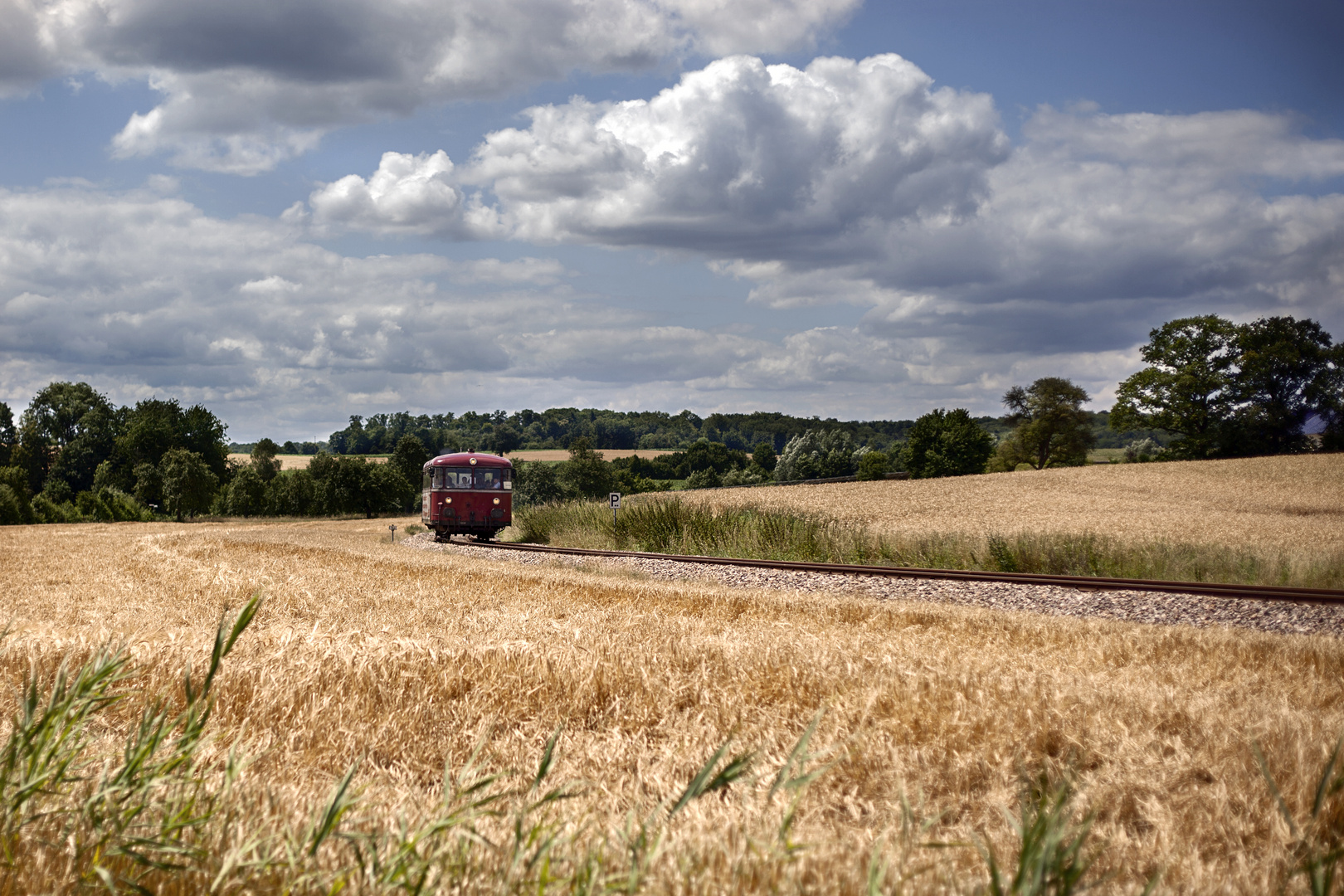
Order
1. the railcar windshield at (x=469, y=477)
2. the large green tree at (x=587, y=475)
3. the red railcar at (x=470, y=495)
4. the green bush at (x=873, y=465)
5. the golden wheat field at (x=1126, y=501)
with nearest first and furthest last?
the golden wheat field at (x=1126, y=501)
the red railcar at (x=470, y=495)
the railcar windshield at (x=469, y=477)
the large green tree at (x=587, y=475)
the green bush at (x=873, y=465)

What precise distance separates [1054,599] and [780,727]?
10.7m

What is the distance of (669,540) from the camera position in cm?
2489

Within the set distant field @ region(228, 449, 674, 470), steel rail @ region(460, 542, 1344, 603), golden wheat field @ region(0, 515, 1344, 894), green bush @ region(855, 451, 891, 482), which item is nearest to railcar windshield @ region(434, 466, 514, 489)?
steel rail @ region(460, 542, 1344, 603)

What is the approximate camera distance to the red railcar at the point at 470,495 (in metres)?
31.4

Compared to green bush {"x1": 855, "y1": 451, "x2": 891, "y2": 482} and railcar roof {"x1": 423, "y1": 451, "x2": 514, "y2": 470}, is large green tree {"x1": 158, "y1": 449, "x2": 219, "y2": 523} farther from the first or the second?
green bush {"x1": 855, "y1": 451, "x2": 891, "y2": 482}

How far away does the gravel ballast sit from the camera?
35.9 feet

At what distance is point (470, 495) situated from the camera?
31.5m

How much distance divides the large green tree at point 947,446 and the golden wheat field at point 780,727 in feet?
246

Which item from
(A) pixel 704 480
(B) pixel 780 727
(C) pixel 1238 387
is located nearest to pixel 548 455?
(A) pixel 704 480

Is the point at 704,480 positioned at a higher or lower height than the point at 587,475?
lower

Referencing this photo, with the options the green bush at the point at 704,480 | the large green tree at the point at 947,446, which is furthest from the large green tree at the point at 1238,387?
the green bush at the point at 704,480

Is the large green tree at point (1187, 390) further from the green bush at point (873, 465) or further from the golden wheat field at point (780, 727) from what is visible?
the golden wheat field at point (780, 727)

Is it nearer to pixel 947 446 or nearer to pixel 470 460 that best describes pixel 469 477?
pixel 470 460

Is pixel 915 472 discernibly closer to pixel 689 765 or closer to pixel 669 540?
pixel 669 540
